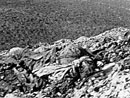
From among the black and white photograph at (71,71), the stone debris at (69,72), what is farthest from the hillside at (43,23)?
the stone debris at (69,72)

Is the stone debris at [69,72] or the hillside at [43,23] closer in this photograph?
the stone debris at [69,72]

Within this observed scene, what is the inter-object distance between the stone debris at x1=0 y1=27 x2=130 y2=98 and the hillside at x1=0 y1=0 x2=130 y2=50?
44.3 feet

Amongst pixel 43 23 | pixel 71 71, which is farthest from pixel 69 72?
pixel 43 23

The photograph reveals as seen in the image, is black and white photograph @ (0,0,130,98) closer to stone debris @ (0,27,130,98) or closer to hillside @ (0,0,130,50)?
stone debris @ (0,27,130,98)

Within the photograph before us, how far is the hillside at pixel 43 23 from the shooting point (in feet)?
93.4

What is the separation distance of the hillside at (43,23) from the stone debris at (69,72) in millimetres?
13513

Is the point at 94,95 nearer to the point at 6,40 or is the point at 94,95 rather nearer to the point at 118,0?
the point at 6,40

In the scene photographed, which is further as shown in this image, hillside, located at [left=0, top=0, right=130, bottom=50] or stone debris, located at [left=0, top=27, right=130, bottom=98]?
hillside, located at [left=0, top=0, right=130, bottom=50]

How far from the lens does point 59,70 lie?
33.6 ft

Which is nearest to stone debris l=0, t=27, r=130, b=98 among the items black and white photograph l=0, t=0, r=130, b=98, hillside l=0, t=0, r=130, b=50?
black and white photograph l=0, t=0, r=130, b=98

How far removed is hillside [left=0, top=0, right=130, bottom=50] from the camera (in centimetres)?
2845

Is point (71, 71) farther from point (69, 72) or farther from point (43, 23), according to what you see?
point (43, 23)

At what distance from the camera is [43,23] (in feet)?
114

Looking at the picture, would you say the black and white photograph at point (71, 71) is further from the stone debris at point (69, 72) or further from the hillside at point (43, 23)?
the hillside at point (43, 23)
